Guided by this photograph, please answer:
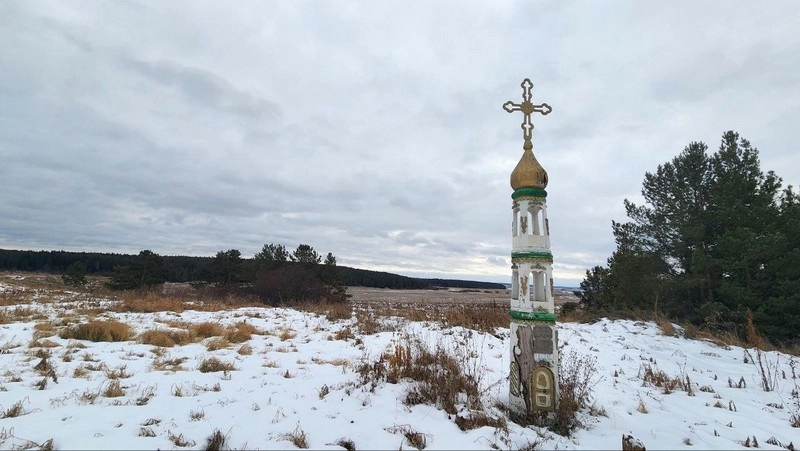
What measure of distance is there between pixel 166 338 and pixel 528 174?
24.5 ft

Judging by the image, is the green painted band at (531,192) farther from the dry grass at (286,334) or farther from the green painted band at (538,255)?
the dry grass at (286,334)

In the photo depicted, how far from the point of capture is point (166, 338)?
754 centimetres

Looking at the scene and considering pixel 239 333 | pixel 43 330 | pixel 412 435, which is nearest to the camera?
pixel 412 435

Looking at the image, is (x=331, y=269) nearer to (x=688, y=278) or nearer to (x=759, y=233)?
(x=688, y=278)

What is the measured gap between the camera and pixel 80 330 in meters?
7.70

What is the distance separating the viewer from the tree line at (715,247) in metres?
11.0

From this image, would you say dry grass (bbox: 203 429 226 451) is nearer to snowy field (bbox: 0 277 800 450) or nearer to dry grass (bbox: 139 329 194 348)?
snowy field (bbox: 0 277 800 450)

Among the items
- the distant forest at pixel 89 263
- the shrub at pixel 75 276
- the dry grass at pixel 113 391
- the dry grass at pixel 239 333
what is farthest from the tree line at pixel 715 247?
the distant forest at pixel 89 263

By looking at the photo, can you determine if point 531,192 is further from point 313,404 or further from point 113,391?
point 113,391

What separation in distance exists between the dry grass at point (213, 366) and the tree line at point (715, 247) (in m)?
12.0

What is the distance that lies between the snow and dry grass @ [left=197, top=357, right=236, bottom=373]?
14 cm

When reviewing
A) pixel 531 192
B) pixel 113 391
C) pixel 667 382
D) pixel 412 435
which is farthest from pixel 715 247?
pixel 113 391

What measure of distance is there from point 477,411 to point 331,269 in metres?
24.5

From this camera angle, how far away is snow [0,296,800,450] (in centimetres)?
353
